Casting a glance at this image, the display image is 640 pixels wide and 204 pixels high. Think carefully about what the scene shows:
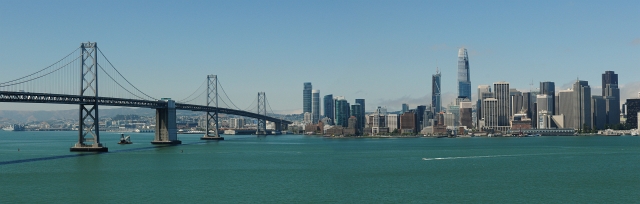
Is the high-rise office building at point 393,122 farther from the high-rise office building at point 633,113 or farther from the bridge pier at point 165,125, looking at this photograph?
the bridge pier at point 165,125

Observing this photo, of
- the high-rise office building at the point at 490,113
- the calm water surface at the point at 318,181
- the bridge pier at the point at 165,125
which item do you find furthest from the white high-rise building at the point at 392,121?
the calm water surface at the point at 318,181

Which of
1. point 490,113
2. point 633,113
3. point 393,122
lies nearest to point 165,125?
point 393,122

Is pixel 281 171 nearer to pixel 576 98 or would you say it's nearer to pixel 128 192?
pixel 128 192

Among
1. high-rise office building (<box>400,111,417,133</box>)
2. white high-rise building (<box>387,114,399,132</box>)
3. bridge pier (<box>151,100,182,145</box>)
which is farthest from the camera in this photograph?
white high-rise building (<box>387,114,399,132</box>)

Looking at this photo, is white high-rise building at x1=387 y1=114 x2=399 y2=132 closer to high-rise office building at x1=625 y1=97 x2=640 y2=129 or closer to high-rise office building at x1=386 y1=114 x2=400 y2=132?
high-rise office building at x1=386 y1=114 x2=400 y2=132

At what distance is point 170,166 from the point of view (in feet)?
139

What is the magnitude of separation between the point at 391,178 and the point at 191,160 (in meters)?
19.2

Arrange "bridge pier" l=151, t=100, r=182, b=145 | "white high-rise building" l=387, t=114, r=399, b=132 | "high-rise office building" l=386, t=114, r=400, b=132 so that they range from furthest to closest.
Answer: "high-rise office building" l=386, t=114, r=400, b=132 → "white high-rise building" l=387, t=114, r=399, b=132 → "bridge pier" l=151, t=100, r=182, b=145

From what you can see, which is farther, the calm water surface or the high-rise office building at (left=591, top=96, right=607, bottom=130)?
the high-rise office building at (left=591, top=96, right=607, bottom=130)

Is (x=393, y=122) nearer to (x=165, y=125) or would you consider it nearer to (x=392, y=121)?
(x=392, y=121)

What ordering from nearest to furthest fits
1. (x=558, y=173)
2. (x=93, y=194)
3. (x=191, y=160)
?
1. (x=93, y=194)
2. (x=558, y=173)
3. (x=191, y=160)

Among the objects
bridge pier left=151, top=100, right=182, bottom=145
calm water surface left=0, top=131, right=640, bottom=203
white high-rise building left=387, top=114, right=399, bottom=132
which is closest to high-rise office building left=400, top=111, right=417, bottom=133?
white high-rise building left=387, top=114, right=399, bottom=132

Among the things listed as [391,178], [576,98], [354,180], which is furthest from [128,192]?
[576,98]

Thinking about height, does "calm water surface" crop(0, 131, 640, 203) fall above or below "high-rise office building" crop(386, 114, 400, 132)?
below
